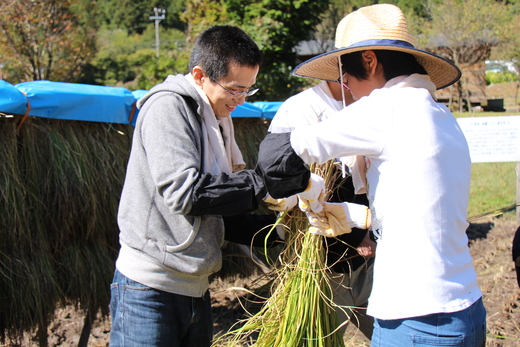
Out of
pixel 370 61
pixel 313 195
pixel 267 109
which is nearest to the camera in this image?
pixel 370 61

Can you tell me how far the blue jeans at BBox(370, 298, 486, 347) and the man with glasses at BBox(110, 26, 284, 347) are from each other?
56 cm

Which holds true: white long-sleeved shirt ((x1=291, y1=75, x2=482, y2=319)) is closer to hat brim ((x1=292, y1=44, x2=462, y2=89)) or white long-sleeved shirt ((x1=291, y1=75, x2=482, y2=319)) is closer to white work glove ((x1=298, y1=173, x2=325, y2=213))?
hat brim ((x1=292, y1=44, x2=462, y2=89))

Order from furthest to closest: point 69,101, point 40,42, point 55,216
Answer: point 40,42, point 55,216, point 69,101

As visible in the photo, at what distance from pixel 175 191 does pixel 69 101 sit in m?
1.86

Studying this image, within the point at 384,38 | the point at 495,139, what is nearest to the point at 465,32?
the point at 495,139

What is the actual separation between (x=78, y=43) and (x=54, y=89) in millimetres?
15164

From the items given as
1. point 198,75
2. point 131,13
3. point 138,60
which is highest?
point 198,75

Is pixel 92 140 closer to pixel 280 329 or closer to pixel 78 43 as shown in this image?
pixel 280 329

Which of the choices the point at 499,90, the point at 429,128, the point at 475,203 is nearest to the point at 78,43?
the point at 475,203

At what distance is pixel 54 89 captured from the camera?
288 cm

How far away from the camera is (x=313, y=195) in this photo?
5.07 feet

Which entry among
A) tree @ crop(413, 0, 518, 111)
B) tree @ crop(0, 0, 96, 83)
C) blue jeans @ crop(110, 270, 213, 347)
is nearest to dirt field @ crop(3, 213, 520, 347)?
blue jeans @ crop(110, 270, 213, 347)

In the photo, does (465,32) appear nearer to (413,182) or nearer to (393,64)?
(393,64)

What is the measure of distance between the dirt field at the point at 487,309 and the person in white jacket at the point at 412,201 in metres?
1.61
